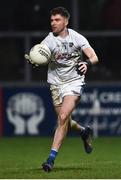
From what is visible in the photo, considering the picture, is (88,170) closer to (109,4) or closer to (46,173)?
(46,173)

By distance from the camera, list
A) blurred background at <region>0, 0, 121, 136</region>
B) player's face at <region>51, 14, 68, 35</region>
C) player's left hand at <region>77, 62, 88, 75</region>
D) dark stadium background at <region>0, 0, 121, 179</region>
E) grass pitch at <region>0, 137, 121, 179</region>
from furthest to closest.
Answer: blurred background at <region>0, 0, 121, 136</region> → dark stadium background at <region>0, 0, 121, 179</region> → player's face at <region>51, 14, 68, 35</region> → player's left hand at <region>77, 62, 88, 75</region> → grass pitch at <region>0, 137, 121, 179</region>

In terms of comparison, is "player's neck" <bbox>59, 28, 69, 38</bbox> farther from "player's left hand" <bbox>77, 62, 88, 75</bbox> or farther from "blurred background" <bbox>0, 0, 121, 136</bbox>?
"blurred background" <bbox>0, 0, 121, 136</bbox>

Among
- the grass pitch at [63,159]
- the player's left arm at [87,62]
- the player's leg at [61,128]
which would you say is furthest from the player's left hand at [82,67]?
the grass pitch at [63,159]

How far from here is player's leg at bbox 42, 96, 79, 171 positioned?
11398 mm

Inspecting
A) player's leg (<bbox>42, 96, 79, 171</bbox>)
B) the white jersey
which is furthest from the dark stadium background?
player's leg (<bbox>42, 96, 79, 171</bbox>)

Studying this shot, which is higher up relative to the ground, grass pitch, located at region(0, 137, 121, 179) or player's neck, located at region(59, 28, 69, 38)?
player's neck, located at region(59, 28, 69, 38)

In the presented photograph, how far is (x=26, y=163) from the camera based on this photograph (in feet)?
43.6

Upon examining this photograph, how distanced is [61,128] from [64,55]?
38.0 inches

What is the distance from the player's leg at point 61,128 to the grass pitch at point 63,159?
14 centimetres

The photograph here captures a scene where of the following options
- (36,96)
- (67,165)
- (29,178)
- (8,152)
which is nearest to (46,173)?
(29,178)

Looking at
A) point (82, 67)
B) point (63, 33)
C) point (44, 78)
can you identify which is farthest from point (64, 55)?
point (44, 78)

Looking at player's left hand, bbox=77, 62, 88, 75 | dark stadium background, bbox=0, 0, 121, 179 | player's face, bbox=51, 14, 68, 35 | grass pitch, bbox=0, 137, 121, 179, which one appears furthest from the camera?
dark stadium background, bbox=0, 0, 121, 179

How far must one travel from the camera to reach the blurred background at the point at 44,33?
1962 cm

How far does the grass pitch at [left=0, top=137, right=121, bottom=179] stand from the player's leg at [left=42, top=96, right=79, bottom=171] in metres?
0.14
